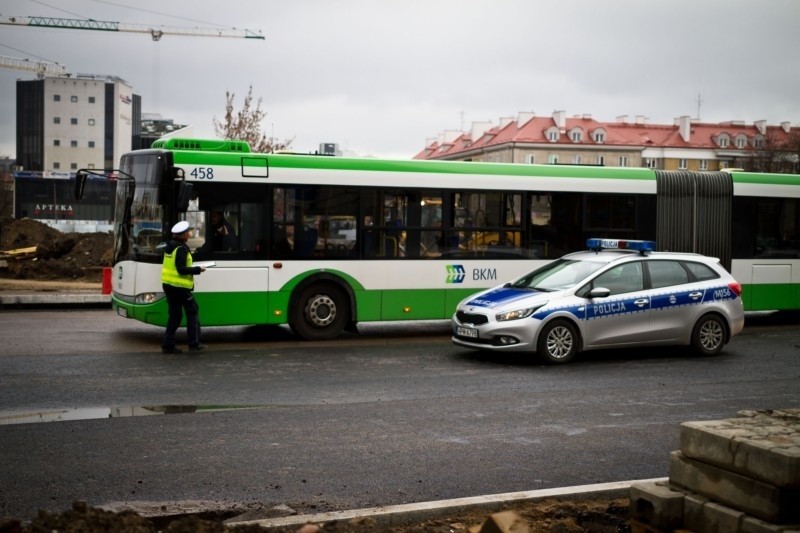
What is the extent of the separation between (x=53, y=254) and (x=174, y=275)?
74.2ft

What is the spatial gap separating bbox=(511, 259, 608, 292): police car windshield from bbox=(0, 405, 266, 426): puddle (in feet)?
18.5

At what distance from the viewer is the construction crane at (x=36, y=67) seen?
5738 inches

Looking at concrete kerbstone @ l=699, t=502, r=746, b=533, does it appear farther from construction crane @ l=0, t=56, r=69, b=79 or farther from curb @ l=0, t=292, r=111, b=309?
construction crane @ l=0, t=56, r=69, b=79

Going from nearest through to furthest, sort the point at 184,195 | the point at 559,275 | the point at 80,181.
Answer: the point at 559,275 < the point at 184,195 < the point at 80,181

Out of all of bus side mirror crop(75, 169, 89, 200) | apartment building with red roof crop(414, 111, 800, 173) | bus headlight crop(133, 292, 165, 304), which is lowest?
bus headlight crop(133, 292, 165, 304)

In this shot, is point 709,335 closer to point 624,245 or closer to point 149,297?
point 624,245

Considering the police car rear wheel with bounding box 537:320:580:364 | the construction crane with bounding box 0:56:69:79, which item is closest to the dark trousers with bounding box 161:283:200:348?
the police car rear wheel with bounding box 537:320:580:364

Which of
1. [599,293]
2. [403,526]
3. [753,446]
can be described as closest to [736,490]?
[753,446]

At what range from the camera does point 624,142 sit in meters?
118

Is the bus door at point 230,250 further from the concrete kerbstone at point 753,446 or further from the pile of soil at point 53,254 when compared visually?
the pile of soil at point 53,254

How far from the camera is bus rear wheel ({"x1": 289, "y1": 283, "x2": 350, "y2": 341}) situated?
15.7m

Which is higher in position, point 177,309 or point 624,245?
point 624,245

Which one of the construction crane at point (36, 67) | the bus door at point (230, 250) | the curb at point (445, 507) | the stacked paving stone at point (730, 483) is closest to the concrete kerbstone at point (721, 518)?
the stacked paving stone at point (730, 483)

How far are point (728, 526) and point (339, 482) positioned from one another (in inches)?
117
